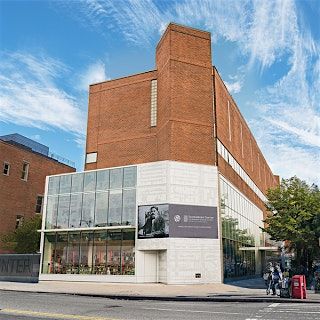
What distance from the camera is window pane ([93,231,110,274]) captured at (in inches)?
1305

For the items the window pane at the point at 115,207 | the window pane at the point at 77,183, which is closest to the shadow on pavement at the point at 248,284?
the window pane at the point at 115,207

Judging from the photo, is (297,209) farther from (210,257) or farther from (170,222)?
(170,222)

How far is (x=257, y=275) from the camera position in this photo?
4681cm

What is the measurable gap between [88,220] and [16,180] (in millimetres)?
15978

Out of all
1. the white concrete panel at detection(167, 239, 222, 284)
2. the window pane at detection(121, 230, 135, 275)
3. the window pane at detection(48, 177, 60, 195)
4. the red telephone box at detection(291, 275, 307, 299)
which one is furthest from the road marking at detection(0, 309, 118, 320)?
the window pane at detection(48, 177, 60, 195)

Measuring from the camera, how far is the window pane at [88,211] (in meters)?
34.7

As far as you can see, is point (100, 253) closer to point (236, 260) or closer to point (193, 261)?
point (193, 261)

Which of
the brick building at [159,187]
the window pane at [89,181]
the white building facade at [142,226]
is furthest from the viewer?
the window pane at [89,181]

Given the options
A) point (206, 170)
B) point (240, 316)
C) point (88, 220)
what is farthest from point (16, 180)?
point (240, 316)

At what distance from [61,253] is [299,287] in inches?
912

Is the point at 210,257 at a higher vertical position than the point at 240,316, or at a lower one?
higher

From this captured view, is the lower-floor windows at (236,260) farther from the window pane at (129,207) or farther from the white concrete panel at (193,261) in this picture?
the window pane at (129,207)

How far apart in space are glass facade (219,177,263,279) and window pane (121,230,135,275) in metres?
8.13

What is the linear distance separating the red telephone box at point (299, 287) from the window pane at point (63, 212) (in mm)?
22594
